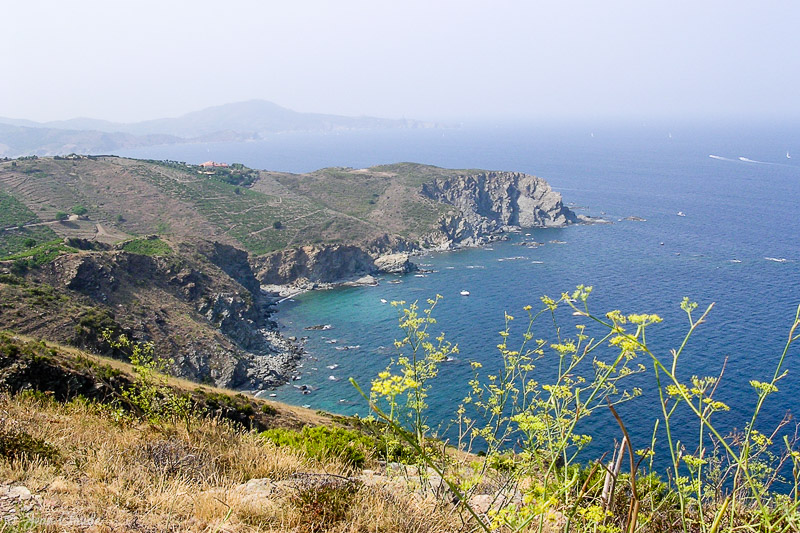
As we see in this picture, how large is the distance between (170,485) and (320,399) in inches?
1418

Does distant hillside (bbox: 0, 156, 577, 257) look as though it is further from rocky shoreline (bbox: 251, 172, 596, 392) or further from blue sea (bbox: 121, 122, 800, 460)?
blue sea (bbox: 121, 122, 800, 460)

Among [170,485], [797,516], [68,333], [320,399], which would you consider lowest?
[320,399]

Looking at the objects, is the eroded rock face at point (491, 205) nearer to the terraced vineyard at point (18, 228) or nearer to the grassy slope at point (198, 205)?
the grassy slope at point (198, 205)

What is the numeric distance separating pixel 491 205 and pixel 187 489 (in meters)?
104

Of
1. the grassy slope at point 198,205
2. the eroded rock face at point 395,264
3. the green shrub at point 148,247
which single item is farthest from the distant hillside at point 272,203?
the green shrub at point 148,247

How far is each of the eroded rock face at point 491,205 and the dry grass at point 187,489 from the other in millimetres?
80110

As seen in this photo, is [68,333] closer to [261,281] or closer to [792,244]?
[261,281]

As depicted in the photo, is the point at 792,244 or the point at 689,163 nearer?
the point at 792,244

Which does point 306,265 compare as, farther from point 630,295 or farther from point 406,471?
point 406,471

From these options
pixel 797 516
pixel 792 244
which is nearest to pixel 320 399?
pixel 797 516

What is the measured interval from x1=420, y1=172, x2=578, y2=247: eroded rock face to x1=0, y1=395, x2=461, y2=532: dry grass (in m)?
80.1

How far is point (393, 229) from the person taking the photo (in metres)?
89.9

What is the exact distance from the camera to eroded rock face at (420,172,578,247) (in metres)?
89.9

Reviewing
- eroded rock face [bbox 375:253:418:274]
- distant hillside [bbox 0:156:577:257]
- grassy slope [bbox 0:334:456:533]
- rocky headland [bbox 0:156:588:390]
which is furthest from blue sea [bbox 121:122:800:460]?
grassy slope [bbox 0:334:456:533]
